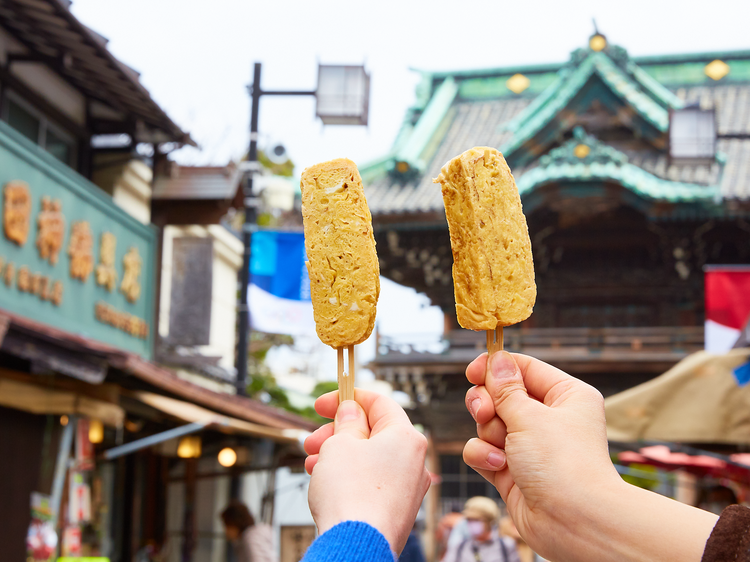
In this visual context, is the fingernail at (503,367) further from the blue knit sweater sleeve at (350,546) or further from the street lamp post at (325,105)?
the street lamp post at (325,105)

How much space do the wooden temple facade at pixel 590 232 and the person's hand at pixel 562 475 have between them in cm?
1248

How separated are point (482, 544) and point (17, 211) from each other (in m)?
5.29

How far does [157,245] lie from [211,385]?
707 centimetres

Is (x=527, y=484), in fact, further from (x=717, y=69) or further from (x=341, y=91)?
(x=717, y=69)

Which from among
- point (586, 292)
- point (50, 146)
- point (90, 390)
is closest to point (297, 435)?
point (90, 390)

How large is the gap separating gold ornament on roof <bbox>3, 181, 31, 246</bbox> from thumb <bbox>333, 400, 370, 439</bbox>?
21.4 feet

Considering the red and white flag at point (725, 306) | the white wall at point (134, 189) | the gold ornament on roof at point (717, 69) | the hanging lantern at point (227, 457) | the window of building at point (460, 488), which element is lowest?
the window of building at point (460, 488)

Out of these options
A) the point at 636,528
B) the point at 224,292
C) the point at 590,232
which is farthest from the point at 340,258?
the point at 224,292

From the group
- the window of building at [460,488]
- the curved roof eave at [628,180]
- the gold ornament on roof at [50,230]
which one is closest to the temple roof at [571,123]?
the curved roof eave at [628,180]

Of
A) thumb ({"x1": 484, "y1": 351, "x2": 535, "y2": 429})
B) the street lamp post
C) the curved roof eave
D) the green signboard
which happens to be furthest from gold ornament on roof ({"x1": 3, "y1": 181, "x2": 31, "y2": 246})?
the curved roof eave

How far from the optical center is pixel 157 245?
1142 centimetres

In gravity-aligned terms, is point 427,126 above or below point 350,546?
above

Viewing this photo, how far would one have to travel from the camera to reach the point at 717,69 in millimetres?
18844

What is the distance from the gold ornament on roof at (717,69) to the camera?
18.8 m
